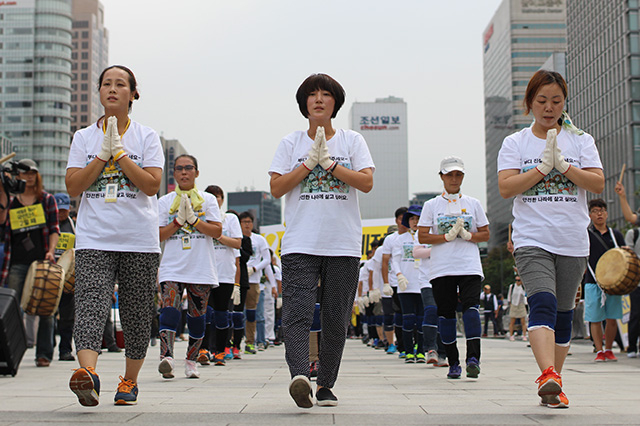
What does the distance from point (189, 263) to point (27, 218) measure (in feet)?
8.02

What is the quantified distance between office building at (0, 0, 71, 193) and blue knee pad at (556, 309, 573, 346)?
147037 mm

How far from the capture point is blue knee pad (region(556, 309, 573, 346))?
6121 millimetres

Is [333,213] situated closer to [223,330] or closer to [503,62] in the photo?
[223,330]

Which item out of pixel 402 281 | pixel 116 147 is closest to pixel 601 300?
pixel 402 281

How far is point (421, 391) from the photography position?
7.27m

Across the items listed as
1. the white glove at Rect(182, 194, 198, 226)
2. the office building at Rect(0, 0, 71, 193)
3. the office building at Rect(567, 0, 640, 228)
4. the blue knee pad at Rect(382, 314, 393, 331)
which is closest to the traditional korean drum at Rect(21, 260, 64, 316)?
the white glove at Rect(182, 194, 198, 226)

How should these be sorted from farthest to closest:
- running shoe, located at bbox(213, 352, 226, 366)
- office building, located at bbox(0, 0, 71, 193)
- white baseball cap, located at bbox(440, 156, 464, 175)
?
office building, located at bbox(0, 0, 71, 193)
running shoe, located at bbox(213, 352, 226, 366)
white baseball cap, located at bbox(440, 156, 464, 175)

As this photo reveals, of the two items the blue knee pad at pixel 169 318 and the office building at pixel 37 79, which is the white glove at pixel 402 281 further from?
the office building at pixel 37 79

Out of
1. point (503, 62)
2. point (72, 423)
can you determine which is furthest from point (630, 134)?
point (72, 423)

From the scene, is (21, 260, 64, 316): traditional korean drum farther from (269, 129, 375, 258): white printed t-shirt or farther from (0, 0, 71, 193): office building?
(0, 0, 71, 193): office building

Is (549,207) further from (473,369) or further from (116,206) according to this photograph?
(473,369)

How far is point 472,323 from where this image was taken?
8875 mm

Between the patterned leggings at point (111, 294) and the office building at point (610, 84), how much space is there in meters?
82.2

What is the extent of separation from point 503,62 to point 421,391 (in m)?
162
